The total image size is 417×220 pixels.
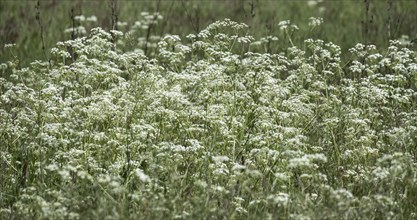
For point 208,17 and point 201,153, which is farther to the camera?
point 208,17

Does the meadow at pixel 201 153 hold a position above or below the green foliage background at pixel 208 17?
above

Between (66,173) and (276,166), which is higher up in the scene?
(66,173)

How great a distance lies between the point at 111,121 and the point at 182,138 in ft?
1.76

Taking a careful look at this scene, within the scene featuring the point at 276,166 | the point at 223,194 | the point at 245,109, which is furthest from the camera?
the point at 245,109

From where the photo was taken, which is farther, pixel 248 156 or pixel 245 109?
pixel 245 109

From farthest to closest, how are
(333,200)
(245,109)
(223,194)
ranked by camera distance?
(245,109)
(223,194)
(333,200)

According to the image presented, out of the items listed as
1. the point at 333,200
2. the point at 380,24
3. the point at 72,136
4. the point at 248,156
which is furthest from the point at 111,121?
the point at 380,24

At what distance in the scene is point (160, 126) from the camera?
569 centimetres

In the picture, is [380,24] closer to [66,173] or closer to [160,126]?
[160,126]

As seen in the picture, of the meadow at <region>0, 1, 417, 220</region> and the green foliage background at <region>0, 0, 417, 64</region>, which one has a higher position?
the meadow at <region>0, 1, 417, 220</region>

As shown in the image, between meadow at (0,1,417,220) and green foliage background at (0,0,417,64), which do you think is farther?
green foliage background at (0,0,417,64)

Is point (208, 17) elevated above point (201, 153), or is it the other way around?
point (201, 153)

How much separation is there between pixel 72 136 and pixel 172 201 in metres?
1.72

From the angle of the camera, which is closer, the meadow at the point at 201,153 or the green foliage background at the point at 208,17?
the meadow at the point at 201,153
